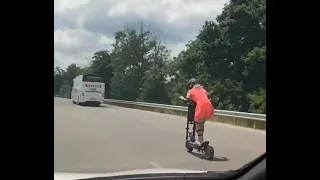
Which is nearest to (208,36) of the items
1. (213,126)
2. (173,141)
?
(213,126)

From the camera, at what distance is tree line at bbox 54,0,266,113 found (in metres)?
4.39

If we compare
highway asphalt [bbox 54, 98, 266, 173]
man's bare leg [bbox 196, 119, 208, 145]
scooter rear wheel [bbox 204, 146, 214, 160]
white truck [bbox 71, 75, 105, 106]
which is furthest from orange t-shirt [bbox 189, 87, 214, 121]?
white truck [bbox 71, 75, 105, 106]

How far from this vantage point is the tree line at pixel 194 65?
14.4ft

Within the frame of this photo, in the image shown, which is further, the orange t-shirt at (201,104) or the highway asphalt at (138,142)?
the orange t-shirt at (201,104)

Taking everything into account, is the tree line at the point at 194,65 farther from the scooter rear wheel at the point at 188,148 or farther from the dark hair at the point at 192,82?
the scooter rear wheel at the point at 188,148

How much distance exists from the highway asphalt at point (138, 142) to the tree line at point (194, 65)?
439mm

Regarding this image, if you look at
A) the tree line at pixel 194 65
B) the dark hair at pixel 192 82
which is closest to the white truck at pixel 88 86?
the tree line at pixel 194 65

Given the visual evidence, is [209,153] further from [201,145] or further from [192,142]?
[192,142]

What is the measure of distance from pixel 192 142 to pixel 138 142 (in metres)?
0.85

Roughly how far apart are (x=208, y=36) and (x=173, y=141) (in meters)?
1.44

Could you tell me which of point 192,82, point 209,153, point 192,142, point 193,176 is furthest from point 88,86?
point 193,176

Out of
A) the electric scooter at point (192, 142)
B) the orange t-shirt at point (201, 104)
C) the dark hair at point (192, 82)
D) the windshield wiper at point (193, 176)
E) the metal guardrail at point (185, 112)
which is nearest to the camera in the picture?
the windshield wiper at point (193, 176)
